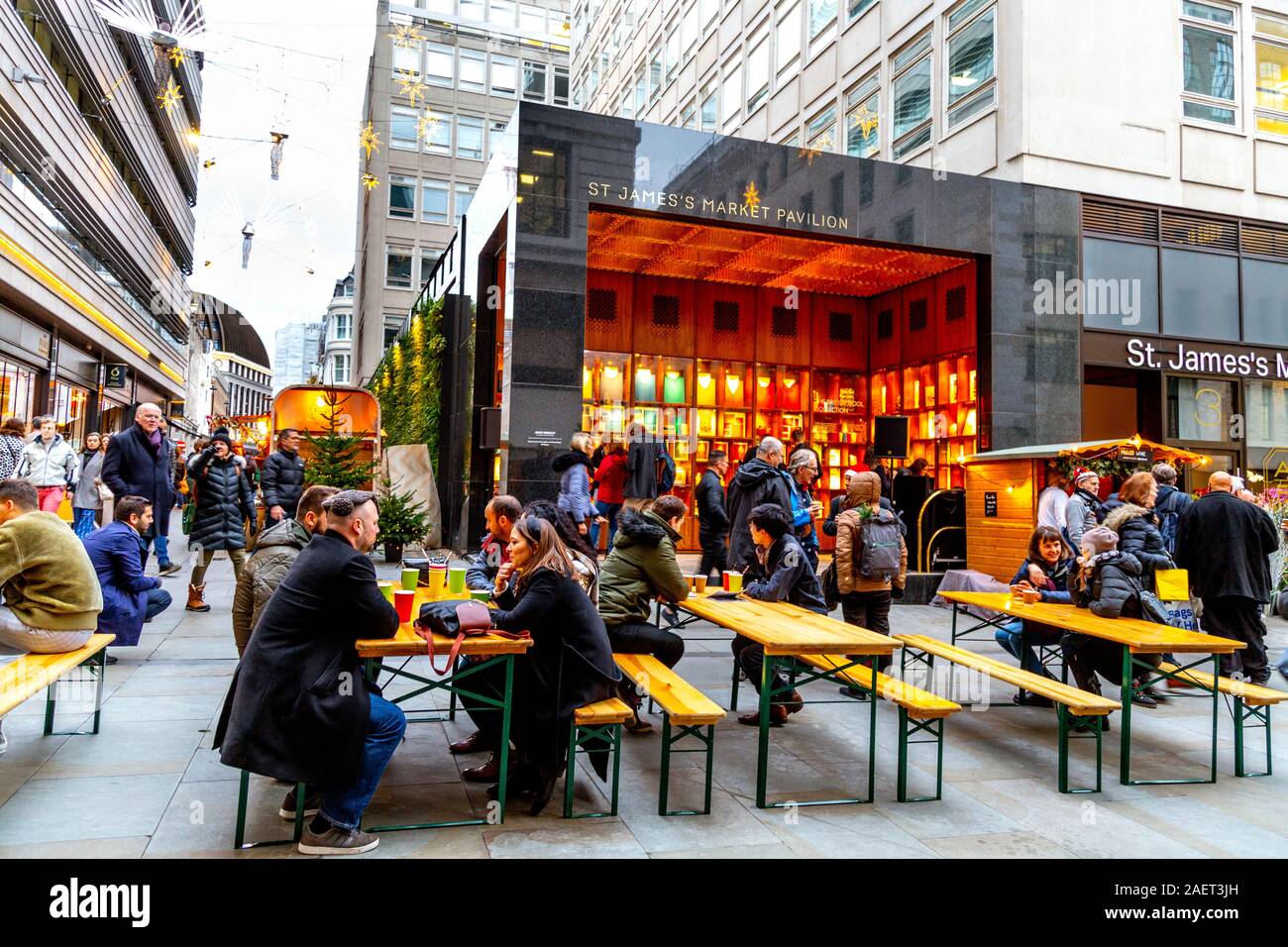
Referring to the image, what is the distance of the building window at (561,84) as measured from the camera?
46438mm

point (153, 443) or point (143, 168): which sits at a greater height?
point (143, 168)

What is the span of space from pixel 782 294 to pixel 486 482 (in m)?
7.91

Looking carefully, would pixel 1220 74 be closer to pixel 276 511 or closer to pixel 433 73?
pixel 276 511

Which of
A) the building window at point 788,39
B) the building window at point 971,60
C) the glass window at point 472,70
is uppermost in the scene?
the glass window at point 472,70

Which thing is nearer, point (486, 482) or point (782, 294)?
point (486, 482)

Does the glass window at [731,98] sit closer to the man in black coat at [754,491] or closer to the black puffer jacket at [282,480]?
the black puffer jacket at [282,480]

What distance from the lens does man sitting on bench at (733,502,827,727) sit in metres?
6.40

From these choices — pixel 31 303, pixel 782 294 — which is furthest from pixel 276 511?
pixel 31 303

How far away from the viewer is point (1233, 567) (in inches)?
301

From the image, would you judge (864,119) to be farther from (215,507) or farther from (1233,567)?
(215,507)

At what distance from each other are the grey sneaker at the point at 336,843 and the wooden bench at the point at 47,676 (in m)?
1.40

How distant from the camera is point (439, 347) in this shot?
1889 centimetres

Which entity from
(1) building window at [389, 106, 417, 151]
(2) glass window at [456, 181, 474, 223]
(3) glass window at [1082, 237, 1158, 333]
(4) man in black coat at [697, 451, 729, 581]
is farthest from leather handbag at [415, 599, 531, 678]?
(1) building window at [389, 106, 417, 151]

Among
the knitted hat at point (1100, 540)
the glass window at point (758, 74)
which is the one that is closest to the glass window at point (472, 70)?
the glass window at point (758, 74)
